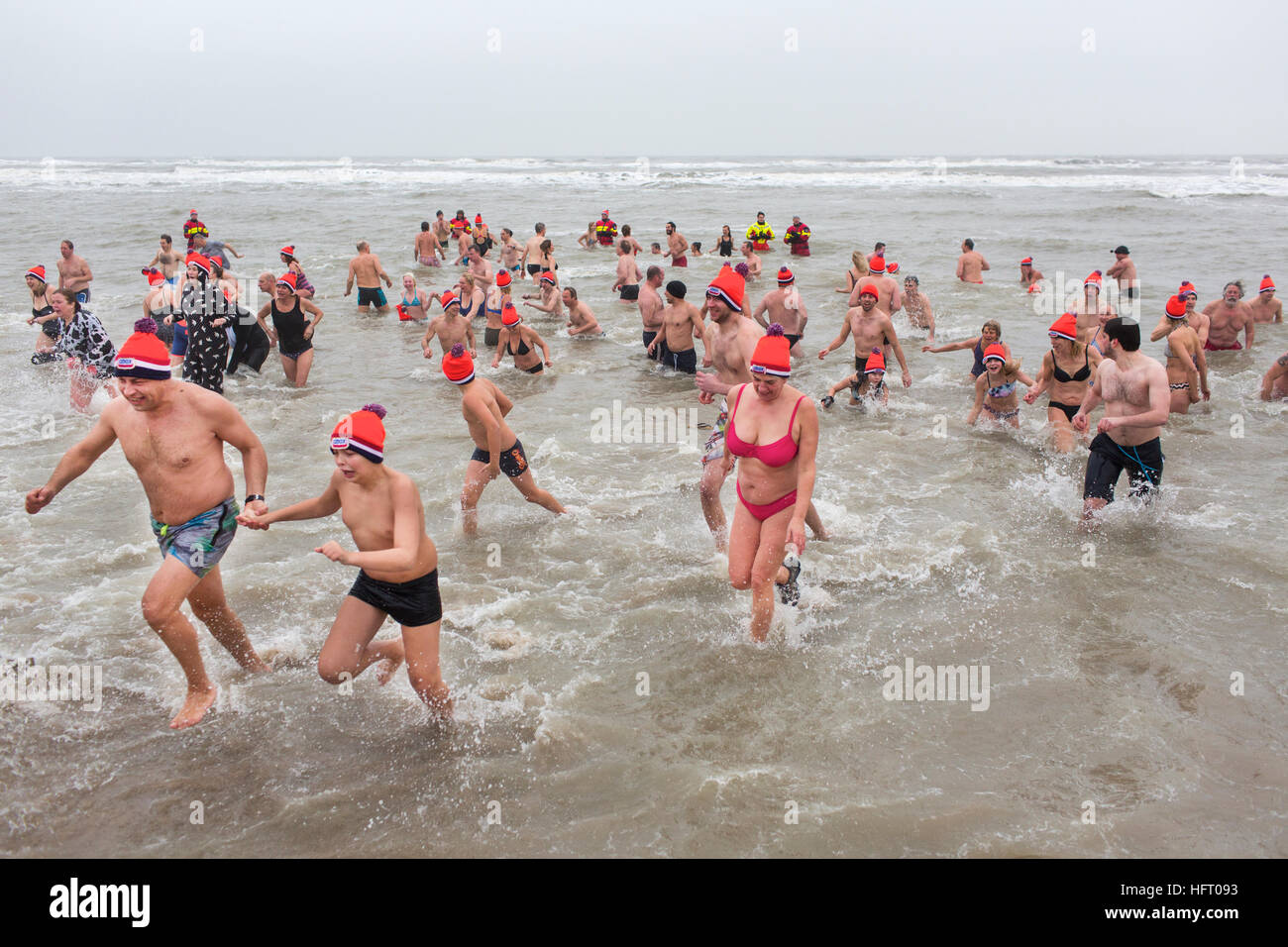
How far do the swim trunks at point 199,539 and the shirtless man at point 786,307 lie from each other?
7943mm

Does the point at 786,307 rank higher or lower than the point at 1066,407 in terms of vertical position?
higher

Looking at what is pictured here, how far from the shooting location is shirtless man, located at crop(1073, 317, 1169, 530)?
610 centimetres

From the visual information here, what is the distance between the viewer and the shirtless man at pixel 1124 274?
1481cm

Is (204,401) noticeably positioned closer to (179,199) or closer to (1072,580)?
(1072,580)

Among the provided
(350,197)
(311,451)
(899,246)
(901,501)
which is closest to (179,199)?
(350,197)

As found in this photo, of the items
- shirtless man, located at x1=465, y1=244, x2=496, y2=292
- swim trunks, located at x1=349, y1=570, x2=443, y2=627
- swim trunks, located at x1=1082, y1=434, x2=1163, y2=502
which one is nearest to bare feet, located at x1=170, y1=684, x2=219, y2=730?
swim trunks, located at x1=349, y1=570, x2=443, y2=627

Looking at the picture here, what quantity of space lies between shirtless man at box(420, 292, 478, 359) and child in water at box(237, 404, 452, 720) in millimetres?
7431

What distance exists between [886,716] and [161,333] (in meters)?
9.87

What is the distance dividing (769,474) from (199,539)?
303 cm

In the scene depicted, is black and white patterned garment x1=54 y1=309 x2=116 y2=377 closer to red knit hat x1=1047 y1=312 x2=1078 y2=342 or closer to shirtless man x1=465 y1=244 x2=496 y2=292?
shirtless man x1=465 y1=244 x2=496 y2=292

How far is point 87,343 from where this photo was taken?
31.4 ft

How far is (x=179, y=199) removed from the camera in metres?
38.4

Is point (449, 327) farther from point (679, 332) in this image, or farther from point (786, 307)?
point (786, 307)

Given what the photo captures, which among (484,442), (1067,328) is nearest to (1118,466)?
(1067,328)
